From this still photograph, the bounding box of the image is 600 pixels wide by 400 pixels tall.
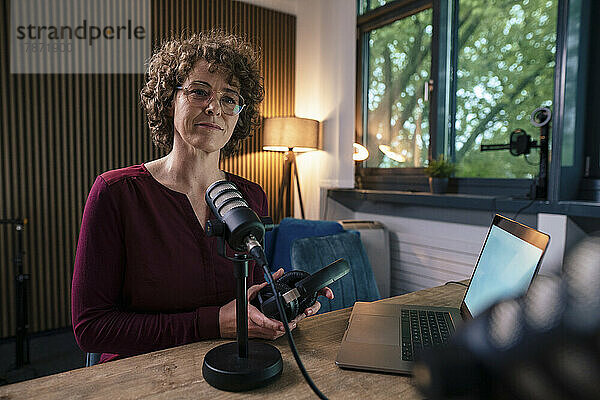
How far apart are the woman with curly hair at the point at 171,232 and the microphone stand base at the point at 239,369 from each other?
0.10 metres

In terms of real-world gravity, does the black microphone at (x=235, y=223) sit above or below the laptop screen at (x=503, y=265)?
above

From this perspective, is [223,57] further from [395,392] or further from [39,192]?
[39,192]

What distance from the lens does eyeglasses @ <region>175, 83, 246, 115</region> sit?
3.92 feet

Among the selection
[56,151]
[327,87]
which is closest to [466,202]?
[327,87]

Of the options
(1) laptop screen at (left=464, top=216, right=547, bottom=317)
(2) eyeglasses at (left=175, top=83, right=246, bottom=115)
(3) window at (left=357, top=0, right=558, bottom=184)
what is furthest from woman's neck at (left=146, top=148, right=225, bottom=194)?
(3) window at (left=357, top=0, right=558, bottom=184)

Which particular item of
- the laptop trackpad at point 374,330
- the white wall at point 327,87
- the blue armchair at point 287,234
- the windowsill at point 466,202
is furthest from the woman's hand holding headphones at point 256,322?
the white wall at point 327,87

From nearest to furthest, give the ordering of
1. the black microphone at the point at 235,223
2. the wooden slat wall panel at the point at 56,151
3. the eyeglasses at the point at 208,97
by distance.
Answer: the black microphone at the point at 235,223 → the eyeglasses at the point at 208,97 → the wooden slat wall panel at the point at 56,151

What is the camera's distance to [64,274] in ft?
10.4

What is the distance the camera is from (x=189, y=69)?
4.04 ft

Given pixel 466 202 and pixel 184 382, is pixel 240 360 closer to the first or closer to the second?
pixel 184 382

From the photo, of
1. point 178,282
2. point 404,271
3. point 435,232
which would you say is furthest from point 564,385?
point 404,271

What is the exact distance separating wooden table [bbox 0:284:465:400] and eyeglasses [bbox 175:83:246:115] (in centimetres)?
65

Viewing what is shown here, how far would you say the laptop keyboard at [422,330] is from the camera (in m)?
0.87

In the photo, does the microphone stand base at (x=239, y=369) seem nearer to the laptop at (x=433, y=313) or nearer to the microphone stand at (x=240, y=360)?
the microphone stand at (x=240, y=360)
